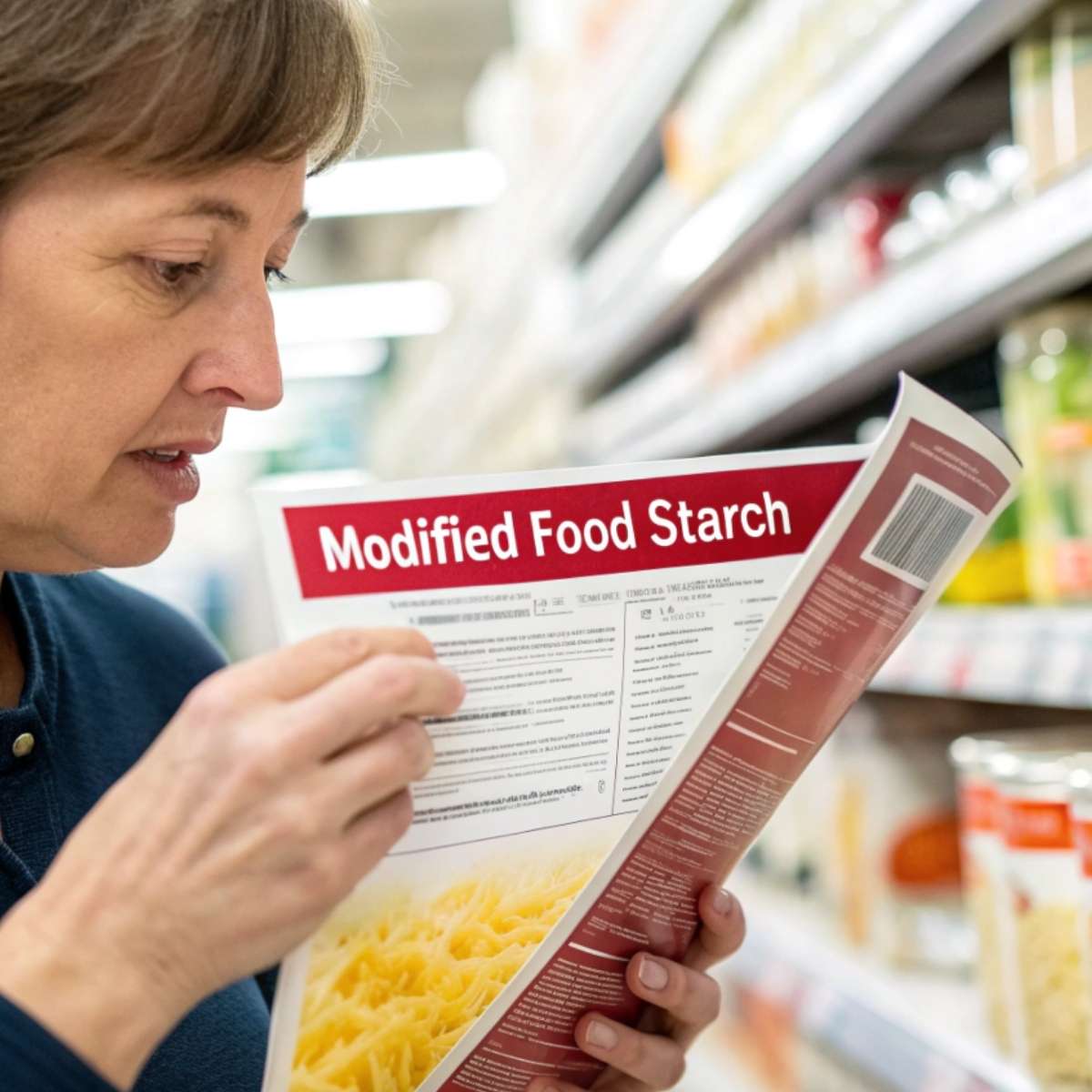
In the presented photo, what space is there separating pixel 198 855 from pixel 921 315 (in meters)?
1.18

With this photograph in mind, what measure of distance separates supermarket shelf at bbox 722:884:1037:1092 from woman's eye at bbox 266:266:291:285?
1.03 metres

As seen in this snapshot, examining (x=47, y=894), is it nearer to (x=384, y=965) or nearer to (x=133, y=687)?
(x=384, y=965)

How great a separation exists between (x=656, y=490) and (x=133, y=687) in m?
0.58

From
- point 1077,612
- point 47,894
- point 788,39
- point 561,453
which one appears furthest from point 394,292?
point 47,894

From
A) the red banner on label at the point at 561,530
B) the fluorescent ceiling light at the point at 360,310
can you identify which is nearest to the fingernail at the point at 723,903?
the red banner on label at the point at 561,530

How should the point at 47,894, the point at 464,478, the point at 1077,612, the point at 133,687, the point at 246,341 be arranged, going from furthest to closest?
the point at 1077,612 → the point at 133,687 → the point at 246,341 → the point at 464,478 → the point at 47,894

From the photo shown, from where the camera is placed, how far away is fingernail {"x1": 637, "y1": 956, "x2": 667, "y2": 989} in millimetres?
988

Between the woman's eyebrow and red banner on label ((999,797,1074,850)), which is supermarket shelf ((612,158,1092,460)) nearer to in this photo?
red banner on label ((999,797,1074,850))

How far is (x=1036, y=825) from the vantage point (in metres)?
1.27

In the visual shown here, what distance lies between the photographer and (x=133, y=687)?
1241 mm

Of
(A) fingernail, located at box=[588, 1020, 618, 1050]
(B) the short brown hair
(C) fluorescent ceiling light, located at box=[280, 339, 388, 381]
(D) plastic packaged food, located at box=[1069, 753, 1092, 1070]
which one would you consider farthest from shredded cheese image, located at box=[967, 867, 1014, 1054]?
(C) fluorescent ceiling light, located at box=[280, 339, 388, 381]

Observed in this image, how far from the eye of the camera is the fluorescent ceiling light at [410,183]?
6938mm

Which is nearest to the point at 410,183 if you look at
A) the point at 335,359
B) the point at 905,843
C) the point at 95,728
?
the point at 335,359

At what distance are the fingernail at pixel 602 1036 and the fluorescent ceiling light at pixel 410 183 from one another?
20.2ft
